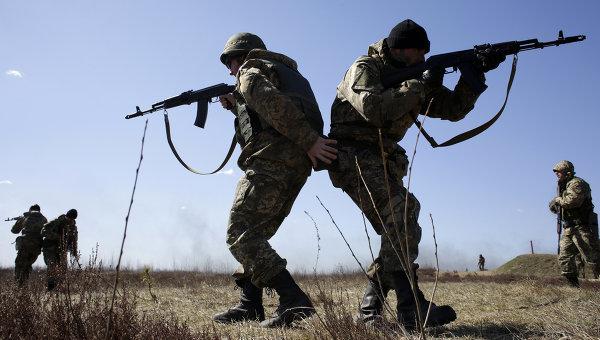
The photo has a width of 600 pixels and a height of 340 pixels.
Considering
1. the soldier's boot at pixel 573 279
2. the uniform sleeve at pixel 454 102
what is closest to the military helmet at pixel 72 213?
the uniform sleeve at pixel 454 102

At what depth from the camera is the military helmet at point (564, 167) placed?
31.9ft

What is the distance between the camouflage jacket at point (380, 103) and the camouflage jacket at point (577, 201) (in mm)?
6337

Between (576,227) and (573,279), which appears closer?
(573,279)

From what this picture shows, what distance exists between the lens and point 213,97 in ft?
21.7

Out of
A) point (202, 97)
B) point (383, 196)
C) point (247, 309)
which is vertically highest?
point (202, 97)

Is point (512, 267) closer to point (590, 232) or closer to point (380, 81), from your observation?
point (590, 232)

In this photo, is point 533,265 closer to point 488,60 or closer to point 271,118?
point 488,60

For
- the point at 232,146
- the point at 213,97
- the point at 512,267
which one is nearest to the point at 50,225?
the point at 213,97

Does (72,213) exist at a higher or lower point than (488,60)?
lower

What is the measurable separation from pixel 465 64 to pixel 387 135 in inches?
40.5

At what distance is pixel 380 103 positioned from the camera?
11.5 ft

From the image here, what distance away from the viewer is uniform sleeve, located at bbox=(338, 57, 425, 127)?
352cm

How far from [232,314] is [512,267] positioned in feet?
67.5

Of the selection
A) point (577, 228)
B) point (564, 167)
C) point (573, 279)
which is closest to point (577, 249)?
point (577, 228)
